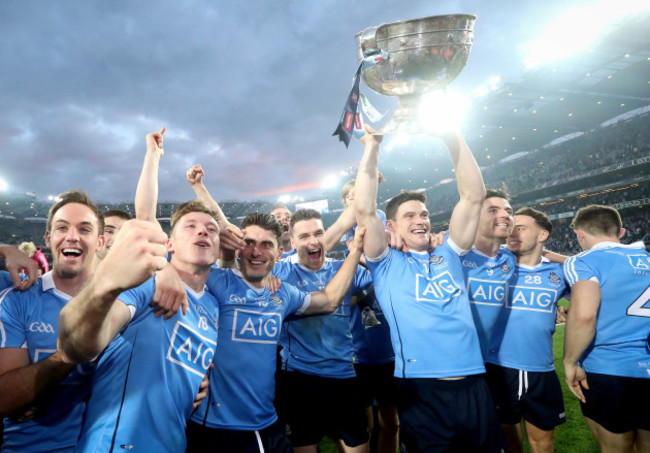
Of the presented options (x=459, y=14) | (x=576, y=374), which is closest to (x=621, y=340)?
(x=576, y=374)

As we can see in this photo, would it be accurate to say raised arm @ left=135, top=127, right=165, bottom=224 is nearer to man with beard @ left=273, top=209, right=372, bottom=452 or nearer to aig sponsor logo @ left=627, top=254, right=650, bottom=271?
man with beard @ left=273, top=209, right=372, bottom=452

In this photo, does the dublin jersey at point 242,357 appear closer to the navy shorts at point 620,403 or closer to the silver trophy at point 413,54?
the silver trophy at point 413,54

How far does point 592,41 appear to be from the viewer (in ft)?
51.6

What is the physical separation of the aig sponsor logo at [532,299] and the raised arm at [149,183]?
9.77 ft

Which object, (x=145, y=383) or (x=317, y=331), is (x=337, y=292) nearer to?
(x=317, y=331)

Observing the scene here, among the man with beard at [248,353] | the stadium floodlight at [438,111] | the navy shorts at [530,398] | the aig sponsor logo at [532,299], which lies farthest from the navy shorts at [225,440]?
the aig sponsor logo at [532,299]

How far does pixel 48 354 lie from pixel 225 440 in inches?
41.9

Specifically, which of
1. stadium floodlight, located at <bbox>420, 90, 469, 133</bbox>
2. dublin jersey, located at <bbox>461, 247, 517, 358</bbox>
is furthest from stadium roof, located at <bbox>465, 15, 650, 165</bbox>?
stadium floodlight, located at <bbox>420, 90, 469, 133</bbox>

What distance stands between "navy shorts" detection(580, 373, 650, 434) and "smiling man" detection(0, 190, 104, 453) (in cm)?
339

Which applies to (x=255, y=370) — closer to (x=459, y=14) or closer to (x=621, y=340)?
(x=459, y=14)

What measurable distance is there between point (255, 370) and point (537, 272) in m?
2.55

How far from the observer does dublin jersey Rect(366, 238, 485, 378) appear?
227cm

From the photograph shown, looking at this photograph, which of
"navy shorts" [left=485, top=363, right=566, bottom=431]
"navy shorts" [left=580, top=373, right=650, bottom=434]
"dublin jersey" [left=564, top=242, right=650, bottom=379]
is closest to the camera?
"navy shorts" [left=580, top=373, right=650, bottom=434]

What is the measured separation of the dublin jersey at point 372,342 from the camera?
3312mm
